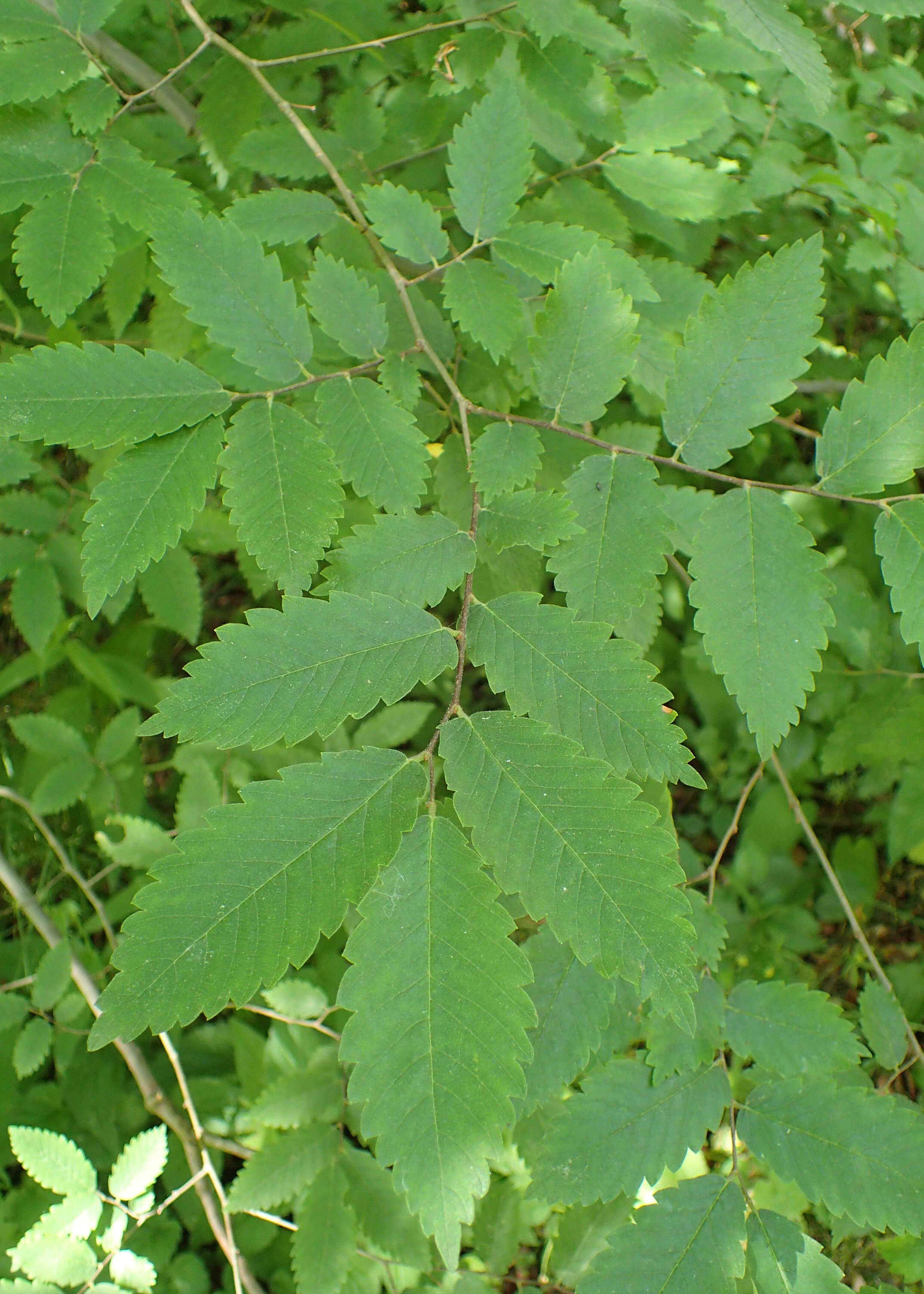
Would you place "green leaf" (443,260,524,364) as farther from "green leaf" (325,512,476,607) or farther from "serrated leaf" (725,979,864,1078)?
"serrated leaf" (725,979,864,1078)

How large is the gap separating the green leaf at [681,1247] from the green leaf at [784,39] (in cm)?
167

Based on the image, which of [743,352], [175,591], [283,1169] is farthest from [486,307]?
[283,1169]

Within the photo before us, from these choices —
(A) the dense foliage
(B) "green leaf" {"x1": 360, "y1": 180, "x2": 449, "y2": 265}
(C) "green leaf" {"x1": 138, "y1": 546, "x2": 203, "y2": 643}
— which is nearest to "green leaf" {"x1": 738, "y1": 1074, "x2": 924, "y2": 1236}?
(A) the dense foliage

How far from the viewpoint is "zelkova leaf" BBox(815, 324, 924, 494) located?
3.98ft

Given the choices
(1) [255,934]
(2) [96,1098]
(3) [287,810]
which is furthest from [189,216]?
(2) [96,1098]

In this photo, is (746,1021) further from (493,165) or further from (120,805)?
(120,805)

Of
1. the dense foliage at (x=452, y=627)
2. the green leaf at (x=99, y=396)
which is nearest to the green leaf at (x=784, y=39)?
the dense foliage at (x=452, y=627)

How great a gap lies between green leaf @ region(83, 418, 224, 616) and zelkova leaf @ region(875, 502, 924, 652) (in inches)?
38.2

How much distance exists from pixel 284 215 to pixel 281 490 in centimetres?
72

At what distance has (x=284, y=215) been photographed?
159cm

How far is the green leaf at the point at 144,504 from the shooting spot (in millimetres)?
1135

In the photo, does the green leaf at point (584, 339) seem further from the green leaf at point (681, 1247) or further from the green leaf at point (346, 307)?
the green leaf at point (681, 1247)

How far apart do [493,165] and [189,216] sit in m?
0.53

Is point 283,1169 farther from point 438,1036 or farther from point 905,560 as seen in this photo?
point 905,560
